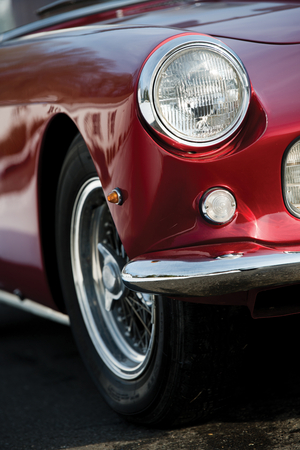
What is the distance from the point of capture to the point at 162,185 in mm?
1524

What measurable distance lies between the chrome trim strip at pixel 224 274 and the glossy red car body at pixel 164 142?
0.05 m

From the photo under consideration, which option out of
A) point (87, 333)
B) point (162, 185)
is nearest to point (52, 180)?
point (87, 333)

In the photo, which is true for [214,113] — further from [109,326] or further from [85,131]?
[109,326]

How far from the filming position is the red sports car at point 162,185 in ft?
4.92

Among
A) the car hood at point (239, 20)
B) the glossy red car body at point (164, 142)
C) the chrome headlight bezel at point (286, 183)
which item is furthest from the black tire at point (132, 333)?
the car hood at point (239, 20)

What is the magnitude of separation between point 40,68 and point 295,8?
856 mm

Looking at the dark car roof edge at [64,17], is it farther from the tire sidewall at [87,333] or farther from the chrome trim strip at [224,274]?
the chrome trim strip at [224,274]

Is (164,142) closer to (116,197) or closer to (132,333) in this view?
(116,197)

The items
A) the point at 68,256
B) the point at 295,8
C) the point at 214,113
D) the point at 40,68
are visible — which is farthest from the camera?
the point at 68,256

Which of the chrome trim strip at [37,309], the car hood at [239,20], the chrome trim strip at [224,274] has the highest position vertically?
the car hood at [239,20]

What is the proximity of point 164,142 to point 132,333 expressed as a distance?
0.97 m

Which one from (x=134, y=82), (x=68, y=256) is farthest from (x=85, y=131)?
(x=68, y=256)

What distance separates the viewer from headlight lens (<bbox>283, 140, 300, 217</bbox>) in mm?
1517

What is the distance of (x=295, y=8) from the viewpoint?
1.85 meters
